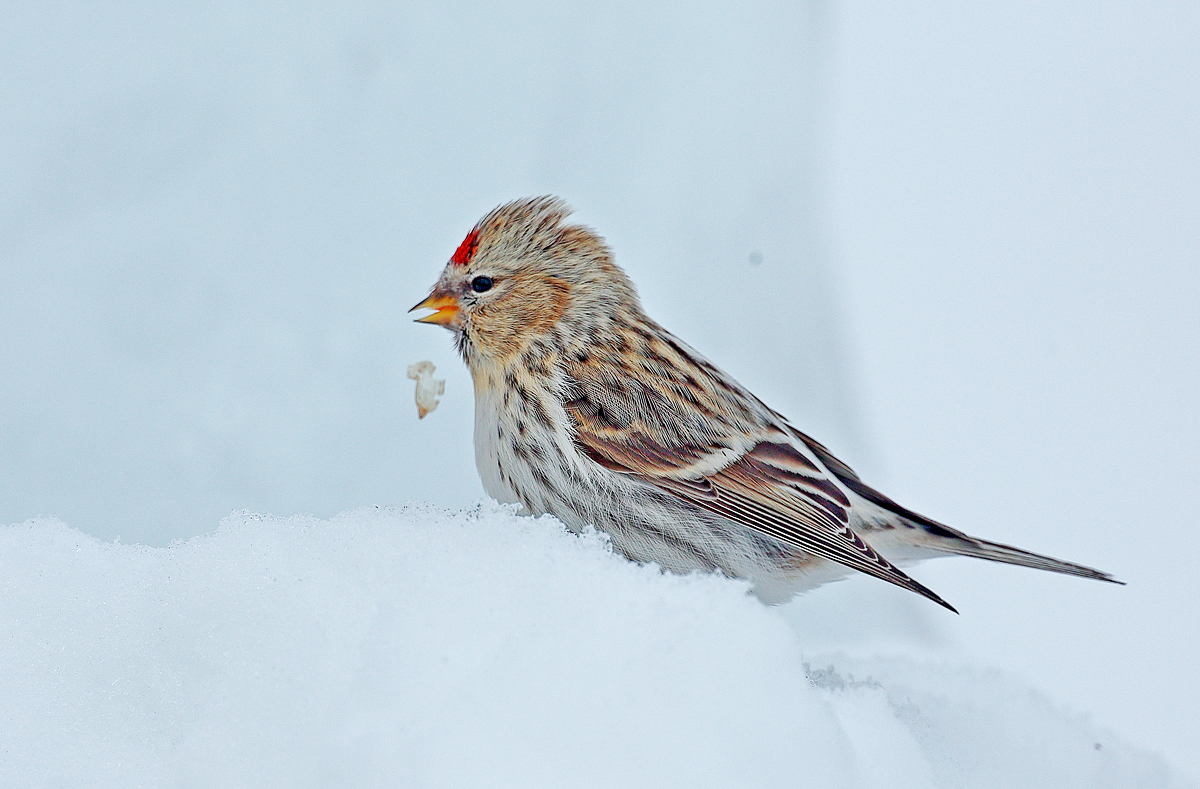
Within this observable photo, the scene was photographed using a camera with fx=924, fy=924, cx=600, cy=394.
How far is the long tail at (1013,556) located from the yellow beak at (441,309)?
711mm

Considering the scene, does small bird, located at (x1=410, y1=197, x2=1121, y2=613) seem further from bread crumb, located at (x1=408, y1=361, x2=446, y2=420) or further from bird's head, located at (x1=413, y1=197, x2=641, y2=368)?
bread crumb, located at (x1=408, y1=361, x2=446, y2=420)

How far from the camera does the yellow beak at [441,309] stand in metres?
1.23

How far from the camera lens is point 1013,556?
1148 millimetres

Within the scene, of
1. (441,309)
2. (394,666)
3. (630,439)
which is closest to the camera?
(394,666)

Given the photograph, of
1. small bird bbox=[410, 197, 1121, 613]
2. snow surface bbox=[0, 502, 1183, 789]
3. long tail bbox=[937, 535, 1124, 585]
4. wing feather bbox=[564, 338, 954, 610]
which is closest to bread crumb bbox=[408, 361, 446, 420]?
small bird bbox=[410, 197, 1121, 613]

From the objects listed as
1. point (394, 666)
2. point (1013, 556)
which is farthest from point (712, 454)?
point (394, 666)

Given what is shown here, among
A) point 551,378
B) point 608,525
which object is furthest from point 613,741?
point 551,378

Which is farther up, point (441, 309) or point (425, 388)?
point (441, 309)

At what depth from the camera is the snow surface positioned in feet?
2.13

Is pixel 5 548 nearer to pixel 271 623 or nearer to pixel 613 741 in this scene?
pixel 271 623

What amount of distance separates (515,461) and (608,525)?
0.14 meters

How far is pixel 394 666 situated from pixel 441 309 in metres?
0.64

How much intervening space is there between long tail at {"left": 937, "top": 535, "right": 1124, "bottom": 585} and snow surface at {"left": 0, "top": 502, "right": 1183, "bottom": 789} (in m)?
0.35

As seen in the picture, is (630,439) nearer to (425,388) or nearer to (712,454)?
(712,454)
